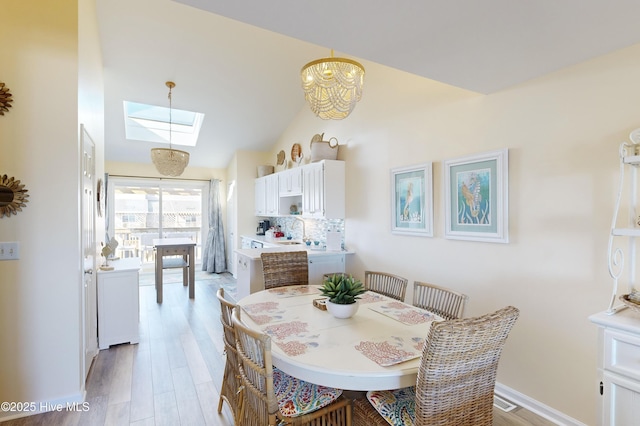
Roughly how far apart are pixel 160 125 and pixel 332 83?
4.78 m

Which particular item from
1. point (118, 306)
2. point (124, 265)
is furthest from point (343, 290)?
point (124, 265)

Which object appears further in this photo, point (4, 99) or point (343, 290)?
point (4, 99)

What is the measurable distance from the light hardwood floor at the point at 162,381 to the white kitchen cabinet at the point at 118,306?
119mm

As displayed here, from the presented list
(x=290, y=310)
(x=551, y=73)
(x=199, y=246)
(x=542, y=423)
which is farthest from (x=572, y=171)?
(x=199, y=246)

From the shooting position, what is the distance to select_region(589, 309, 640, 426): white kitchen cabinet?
139 cm

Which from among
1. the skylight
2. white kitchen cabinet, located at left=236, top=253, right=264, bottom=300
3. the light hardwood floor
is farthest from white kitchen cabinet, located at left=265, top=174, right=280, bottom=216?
the light hardwood floor

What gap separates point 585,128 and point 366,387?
2040 mm

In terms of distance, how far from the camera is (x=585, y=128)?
195cm

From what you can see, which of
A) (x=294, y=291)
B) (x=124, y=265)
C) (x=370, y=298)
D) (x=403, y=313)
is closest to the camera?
(x=403, y=313)

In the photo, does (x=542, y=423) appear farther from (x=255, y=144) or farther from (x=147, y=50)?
(x=255, y=144)

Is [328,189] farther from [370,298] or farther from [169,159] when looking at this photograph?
[169,159]

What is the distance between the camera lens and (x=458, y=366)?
4.09 feet

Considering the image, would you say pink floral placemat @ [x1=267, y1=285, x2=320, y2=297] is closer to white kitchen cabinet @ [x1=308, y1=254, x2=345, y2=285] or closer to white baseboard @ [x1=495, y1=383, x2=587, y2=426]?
white kitchen cabinet @ [x1=308, y1=254, x2=345, y2=285]

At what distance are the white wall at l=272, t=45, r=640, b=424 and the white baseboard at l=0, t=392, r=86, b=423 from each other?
A: 2945 mm
